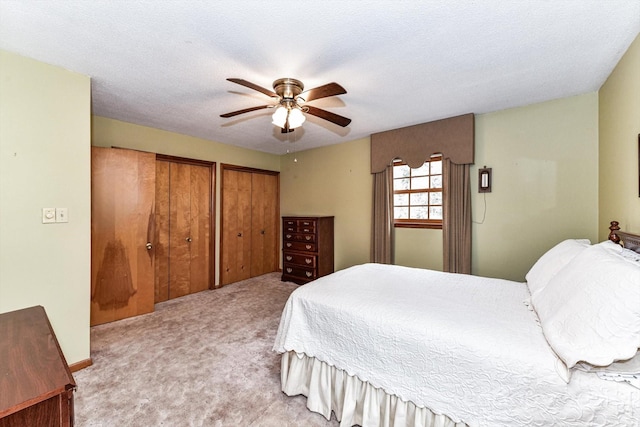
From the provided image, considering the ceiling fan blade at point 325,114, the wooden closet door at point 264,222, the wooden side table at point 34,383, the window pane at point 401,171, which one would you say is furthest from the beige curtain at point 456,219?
the wooden side table at point 34,383

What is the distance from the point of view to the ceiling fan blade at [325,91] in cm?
183

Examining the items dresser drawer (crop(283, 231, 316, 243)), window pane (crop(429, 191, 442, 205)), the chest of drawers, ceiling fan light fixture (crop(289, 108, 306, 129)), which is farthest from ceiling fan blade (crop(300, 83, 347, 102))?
dresser drawer (crop(283, 231, 316, 243))

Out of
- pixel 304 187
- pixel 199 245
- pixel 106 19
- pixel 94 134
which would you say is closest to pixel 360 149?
pixel 304 187

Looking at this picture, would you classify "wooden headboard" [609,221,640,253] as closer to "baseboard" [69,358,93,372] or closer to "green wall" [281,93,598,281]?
"green wall" [281,93,598,281]

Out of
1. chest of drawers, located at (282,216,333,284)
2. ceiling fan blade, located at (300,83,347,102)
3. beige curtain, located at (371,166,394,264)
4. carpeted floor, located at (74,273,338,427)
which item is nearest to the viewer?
carpeted floor, located at (74,273,338,427)

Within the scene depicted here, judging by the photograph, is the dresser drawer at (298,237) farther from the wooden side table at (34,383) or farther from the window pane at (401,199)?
the wooden side table at (34,383)

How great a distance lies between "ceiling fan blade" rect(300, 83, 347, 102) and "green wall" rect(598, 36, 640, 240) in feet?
6.22


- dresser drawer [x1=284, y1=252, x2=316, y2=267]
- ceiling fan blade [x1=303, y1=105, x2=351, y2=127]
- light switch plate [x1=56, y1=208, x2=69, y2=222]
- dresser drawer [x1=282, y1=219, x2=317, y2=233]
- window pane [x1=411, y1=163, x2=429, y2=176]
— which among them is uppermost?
ceiling fan blade [x1=303, y1=105, x2=351, y2=127]

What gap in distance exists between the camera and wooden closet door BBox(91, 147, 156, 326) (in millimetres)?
2896

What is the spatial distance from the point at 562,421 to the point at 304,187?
14.0 feet

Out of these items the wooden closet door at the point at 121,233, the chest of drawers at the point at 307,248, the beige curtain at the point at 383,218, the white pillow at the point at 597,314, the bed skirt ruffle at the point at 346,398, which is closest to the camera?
the white pillow at the point at 597,314

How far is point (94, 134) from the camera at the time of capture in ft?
10.3

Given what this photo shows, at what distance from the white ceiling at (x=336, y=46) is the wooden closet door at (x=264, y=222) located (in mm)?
2251

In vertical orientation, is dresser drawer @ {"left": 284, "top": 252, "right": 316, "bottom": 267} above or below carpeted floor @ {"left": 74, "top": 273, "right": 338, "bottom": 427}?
above
